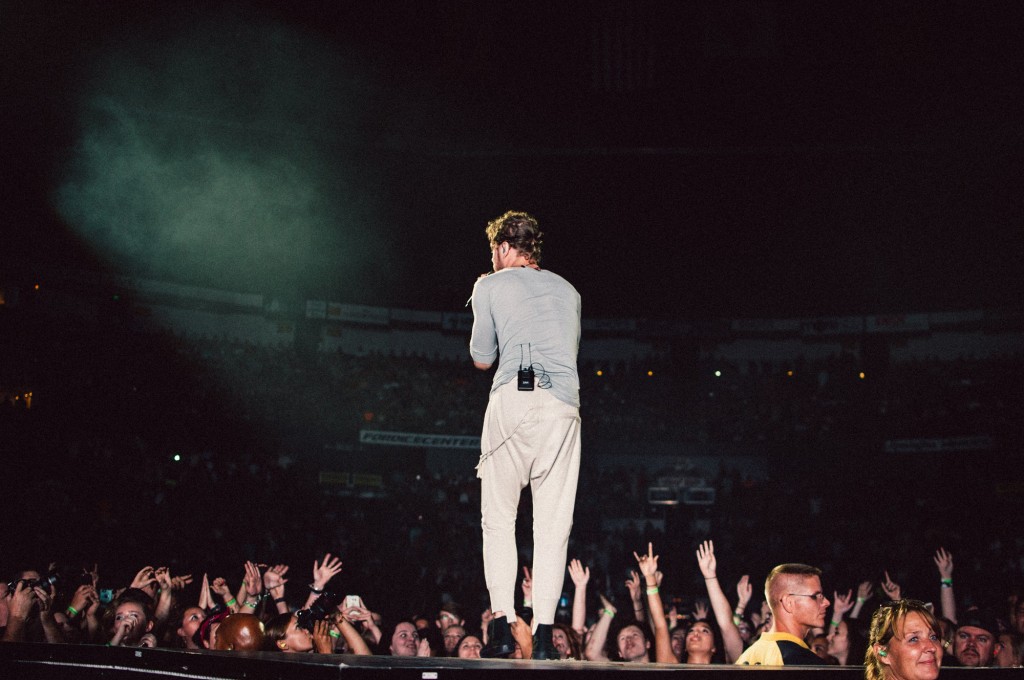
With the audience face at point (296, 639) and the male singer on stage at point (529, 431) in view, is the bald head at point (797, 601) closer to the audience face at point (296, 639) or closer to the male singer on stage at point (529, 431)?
the male singer on stage at point (529, 431)

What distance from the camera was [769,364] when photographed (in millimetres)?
25500

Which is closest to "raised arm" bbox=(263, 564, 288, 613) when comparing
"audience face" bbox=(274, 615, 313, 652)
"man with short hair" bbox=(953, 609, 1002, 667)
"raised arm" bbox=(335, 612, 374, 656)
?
"raised arm" bbox=(335, 612, 374, 656)

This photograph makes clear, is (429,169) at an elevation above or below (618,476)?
above

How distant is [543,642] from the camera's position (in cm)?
320

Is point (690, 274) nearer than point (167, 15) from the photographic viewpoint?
No

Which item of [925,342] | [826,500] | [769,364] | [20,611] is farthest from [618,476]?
[20,611]

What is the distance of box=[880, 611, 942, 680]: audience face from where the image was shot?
9.16ft

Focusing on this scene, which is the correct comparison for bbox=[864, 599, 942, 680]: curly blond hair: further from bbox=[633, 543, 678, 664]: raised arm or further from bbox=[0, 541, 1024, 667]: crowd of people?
bbox=[633, 543, 678, 664]: raised arm

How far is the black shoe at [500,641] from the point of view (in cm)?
322

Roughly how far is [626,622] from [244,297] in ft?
67.8

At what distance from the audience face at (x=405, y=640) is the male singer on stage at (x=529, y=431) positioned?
2.49 m

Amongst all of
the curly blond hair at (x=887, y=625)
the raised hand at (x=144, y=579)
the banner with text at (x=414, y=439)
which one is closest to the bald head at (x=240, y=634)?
the raised hand at (x=144, y=579)

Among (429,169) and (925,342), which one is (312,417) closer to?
(429,169)

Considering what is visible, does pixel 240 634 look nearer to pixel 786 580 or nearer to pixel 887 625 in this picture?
pixel 786 580
